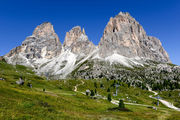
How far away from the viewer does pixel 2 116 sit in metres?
16.9

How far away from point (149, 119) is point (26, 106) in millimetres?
27503

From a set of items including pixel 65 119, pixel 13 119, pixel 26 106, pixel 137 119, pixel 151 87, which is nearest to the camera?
pixel 13 119

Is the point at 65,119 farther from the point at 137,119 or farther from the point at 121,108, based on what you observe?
the point at 121,108

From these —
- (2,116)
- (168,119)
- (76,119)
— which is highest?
(2,116)

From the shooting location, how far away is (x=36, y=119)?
18156 millimetres

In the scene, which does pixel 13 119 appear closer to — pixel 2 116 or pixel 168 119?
pixel 2 116

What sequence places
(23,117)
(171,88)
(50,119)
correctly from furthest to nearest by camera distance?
1. (171,88)
2. (50,119)
3. (23,117)

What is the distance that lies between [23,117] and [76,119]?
817 cm

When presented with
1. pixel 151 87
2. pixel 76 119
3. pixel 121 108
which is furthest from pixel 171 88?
pixel 76 119

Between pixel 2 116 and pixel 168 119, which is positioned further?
pixel 168 119

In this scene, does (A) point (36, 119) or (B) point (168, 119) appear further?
(B) point (168, 119)

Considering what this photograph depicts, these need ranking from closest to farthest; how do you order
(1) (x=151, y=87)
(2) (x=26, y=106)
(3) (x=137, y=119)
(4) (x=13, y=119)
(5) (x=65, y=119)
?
(4) (x=13, y=119), (5) (x=65, y=119), (2) (x=26, y=106), (3) (x=137, y=119), (1) (x=151, y=87)

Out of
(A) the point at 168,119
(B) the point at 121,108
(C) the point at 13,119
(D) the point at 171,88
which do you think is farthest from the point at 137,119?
(D) the point at 171,88

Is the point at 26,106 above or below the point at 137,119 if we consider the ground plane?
above
